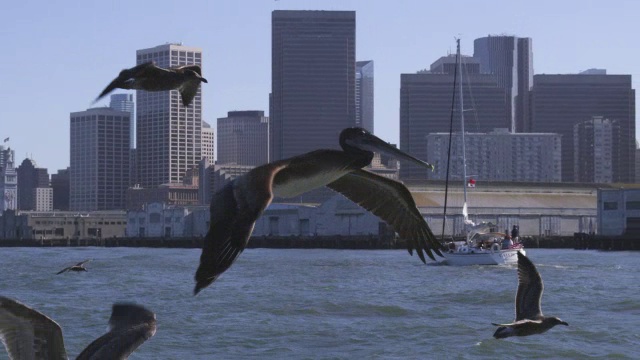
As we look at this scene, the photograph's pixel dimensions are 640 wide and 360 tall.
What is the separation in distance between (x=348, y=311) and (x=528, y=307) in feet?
92.9

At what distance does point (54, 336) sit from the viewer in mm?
7922

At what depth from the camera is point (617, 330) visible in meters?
38.9

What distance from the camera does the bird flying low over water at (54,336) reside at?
25.3ft

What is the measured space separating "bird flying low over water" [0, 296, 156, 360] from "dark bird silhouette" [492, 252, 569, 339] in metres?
9.86

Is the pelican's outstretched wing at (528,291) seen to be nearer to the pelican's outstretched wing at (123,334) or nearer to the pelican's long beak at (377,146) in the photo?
the pelican's long beak at (377,146)

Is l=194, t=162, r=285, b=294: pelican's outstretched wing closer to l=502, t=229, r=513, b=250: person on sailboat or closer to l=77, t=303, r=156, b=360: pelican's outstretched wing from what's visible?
l=77, t=303, r=156, b=360: pelican's outstretched wing

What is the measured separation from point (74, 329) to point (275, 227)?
142803 mm

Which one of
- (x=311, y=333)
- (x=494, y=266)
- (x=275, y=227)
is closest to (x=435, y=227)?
(x=275, y=227)

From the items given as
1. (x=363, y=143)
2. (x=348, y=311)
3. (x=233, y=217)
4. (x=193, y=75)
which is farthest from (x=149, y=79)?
(x=348, y=311)

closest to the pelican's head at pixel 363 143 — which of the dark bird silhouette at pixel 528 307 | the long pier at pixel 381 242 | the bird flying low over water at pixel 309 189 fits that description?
the bird flying low over water at pixel 309 189

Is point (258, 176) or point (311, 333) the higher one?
point (258, 176)

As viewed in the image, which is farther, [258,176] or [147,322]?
[147,322]

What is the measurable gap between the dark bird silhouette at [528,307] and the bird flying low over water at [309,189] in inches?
290

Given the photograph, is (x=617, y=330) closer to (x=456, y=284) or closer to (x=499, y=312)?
(x=499, y=312)
